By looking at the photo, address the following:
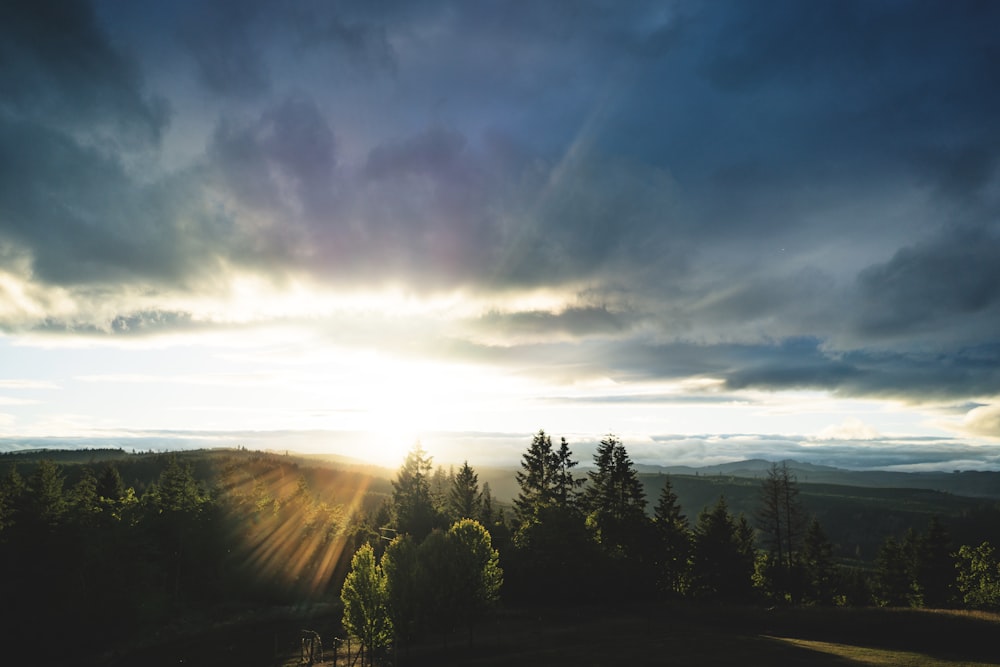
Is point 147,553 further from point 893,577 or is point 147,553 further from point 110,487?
point 893,577

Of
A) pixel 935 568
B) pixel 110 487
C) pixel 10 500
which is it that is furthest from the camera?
pixel 110 487

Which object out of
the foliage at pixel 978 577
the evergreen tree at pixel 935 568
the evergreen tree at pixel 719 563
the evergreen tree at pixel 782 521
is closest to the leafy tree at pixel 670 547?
the evergreen tree at pixel 719 563

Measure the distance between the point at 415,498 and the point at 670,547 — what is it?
4171cm

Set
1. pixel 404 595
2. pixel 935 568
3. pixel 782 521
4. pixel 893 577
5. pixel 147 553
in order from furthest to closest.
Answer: pixel 893 577 < pixel 935 568 < pixel 147 553 < pixel 782 521 < pixel 404 595

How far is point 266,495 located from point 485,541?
233 ft

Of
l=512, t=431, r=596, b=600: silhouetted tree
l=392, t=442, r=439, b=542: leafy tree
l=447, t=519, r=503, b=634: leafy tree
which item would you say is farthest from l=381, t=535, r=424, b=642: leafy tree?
l=392, t=442, r=439, b=542: leafy tree

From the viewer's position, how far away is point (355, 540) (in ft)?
334

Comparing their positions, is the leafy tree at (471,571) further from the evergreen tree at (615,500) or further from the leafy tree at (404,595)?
the evergreen tree at (615,500)

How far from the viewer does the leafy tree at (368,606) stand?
164ft

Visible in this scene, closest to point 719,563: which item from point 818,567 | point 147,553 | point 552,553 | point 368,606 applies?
point 818,567

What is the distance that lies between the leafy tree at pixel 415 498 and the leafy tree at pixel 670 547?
3550cm

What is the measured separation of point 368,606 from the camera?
50156mm

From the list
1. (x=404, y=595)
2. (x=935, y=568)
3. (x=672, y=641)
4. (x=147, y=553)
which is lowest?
(x=147, y=553)

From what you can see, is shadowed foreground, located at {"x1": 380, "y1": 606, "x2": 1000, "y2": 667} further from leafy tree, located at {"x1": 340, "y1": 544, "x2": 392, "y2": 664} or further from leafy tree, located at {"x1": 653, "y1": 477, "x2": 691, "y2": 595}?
leafy tree, located at {"x1": 653, "y1": 477, "x2": 691, "y2": 595}
